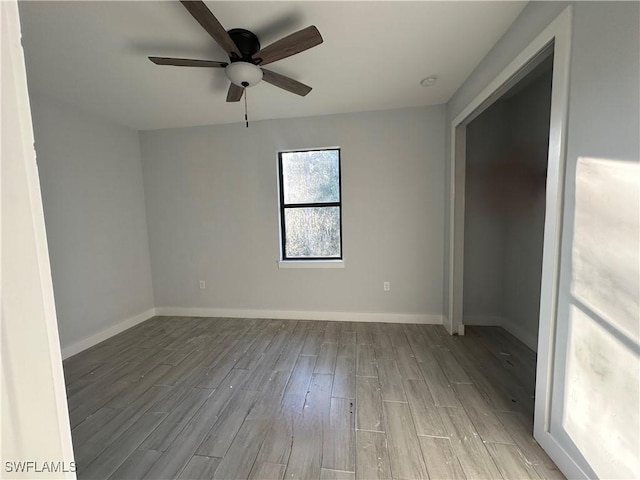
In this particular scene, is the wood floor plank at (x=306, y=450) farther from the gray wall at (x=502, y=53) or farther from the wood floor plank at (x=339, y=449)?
the gray wall at (x=502, y=53)

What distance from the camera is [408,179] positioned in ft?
10.2

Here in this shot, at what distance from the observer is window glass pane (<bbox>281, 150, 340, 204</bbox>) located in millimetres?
3328

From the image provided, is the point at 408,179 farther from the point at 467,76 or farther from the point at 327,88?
the point at 327,88

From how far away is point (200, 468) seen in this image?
1.42 meters

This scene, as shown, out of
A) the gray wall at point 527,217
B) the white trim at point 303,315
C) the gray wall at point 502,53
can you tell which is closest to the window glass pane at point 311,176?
the gray wall at point 502,53

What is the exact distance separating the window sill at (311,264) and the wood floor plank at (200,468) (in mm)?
2170

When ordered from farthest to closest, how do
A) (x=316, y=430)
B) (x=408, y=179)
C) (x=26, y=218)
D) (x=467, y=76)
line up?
(x=408, y=179) → (x=467, y=76) → (x=316, y=430) → (x=26, y=218)

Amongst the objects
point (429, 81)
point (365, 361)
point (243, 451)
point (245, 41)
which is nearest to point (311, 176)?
point (429, 81)

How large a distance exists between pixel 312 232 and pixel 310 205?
366 mm

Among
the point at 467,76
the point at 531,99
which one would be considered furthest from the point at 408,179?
the point at 531,99

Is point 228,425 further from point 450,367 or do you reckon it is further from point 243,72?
point 243,72

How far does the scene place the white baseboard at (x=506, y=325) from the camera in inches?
103

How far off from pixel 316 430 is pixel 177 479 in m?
0.80

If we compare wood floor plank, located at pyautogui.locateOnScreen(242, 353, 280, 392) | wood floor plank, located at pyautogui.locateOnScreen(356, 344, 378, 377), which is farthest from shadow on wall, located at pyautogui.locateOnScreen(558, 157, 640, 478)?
wood floor plank, located at pyautogui.locateOnScreen(242, 353, 280, 392)
